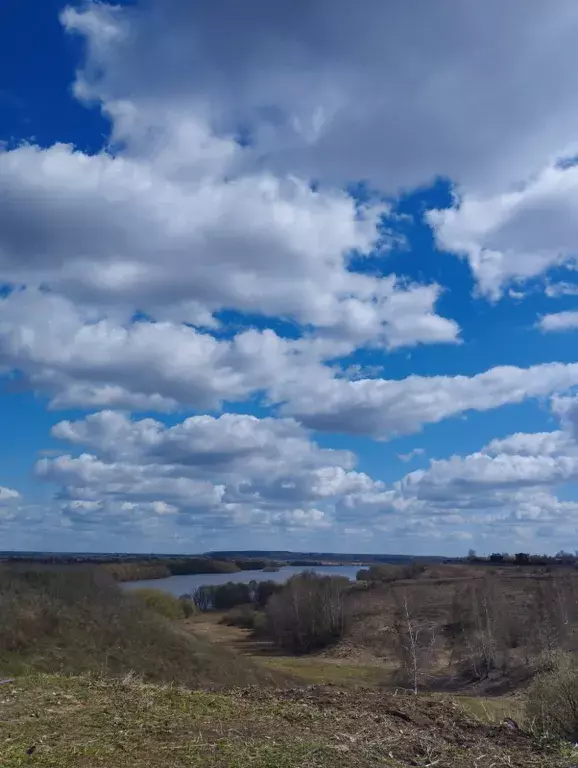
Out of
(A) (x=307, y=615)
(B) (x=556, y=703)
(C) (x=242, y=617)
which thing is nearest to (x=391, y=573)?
(C) (x=242, y=617)

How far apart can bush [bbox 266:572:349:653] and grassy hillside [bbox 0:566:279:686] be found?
6561 centimetres

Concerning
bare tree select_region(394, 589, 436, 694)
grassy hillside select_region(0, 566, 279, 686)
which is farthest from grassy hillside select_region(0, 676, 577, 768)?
bare tree select_region(394, 589, 436, 694)

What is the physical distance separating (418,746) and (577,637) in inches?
2289

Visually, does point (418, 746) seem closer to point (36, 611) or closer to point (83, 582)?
point (36, 611)

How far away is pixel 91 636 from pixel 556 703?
49.0ft

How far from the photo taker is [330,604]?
311 feet

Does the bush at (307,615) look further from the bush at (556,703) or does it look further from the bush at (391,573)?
the bush at (556,703)

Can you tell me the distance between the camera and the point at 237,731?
8.81 meters

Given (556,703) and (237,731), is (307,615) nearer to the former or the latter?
(556,703)

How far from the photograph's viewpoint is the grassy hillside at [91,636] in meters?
19.9

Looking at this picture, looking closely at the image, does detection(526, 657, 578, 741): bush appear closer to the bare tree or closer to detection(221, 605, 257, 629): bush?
the bare tree

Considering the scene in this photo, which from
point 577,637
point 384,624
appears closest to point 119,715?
point 577,637

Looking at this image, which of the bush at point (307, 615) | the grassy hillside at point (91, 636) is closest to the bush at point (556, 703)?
the grassy hillside at point (91, 636)

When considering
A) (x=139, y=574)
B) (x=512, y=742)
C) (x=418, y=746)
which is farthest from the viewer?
(x=139, y=574)
